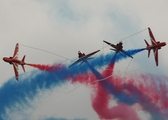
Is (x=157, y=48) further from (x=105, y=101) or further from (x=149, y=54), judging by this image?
(x=105, y=101)

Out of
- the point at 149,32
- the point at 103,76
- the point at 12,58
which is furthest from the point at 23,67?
the point at 149,32

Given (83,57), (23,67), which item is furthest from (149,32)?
(23,67)

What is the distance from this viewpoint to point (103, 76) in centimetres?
13412

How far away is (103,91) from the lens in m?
134

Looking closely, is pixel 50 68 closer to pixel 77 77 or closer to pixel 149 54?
pixel 77 77

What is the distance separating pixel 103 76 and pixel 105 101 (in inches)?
164

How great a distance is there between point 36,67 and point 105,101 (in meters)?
12.8

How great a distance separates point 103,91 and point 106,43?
29.8ft

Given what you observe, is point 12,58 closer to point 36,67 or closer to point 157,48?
point 36,67

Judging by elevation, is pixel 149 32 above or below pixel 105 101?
above

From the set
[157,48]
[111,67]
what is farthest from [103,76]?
[157,48]

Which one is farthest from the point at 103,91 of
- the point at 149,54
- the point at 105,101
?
the point at 149,54

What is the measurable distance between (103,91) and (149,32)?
1242 centimetres

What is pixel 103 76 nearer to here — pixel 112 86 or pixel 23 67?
pixel 112 86
